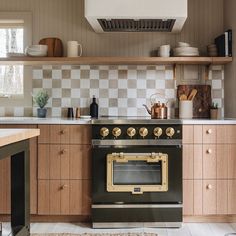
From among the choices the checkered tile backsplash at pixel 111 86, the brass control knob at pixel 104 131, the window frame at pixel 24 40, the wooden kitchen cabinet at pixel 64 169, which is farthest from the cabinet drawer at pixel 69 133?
the window frame at pixel 24 40

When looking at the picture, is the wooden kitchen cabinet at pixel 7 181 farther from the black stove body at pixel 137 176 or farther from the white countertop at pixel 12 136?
the white countertop at pixel 12 136

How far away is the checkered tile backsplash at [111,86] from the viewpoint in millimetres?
3818

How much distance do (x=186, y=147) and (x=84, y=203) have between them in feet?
3.22

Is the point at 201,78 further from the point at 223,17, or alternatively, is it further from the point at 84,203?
the point at 84,203

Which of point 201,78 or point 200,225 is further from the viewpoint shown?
point 201,78

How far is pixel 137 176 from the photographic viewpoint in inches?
123

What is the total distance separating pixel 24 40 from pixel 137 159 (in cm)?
176

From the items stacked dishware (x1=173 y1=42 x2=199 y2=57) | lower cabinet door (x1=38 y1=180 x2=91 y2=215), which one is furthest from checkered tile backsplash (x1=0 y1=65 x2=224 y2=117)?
lower cabinet door (x1=38 y1=180 x2=91 y2=215)

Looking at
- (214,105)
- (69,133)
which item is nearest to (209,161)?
(214,105)

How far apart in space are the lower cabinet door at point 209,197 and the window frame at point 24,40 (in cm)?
193

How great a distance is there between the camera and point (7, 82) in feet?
12.9

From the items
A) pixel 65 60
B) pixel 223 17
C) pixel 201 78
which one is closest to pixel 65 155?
pixel 65 60

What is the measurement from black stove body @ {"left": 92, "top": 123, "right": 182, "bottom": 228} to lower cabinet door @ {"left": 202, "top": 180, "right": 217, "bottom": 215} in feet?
0.75

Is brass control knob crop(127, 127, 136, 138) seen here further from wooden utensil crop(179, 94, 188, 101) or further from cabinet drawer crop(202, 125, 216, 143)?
wooden utensil crop(179, 94, 188, 101)
